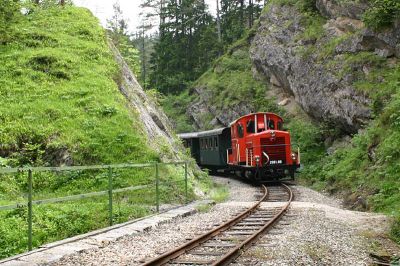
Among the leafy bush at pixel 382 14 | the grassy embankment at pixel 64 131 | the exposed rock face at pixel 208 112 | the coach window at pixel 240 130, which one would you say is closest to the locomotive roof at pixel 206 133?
the coach window at pixel 240 130

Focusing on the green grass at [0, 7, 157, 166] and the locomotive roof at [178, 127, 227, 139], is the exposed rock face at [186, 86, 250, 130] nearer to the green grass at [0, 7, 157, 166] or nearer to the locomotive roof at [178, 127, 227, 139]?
the locomotive roof at [178, 127, 227, 139]

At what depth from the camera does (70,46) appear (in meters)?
22.0

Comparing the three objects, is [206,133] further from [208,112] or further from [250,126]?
[208,112]

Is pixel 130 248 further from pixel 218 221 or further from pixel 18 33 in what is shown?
pixel 18 33

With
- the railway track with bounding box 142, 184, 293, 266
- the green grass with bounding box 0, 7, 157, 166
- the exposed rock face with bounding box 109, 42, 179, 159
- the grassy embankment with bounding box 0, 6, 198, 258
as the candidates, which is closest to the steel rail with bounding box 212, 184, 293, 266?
the railway track with bounding box 142, 184, 293, 266

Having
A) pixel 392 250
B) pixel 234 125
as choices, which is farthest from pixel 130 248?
pixel 234 125

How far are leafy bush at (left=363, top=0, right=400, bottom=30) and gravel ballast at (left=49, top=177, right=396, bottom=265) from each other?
41.4ft

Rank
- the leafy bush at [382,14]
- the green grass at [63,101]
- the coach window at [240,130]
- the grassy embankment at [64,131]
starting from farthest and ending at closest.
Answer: the coach window at [240,130]
the leafy bush at [382,14]
the green grass at [63,101]
the grassy embankment at [64,131]

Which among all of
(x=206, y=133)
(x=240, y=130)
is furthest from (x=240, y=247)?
(x=206, y=133)

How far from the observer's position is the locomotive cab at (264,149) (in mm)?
20641

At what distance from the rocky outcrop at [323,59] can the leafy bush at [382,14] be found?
52cm

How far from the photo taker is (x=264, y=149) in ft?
67.9

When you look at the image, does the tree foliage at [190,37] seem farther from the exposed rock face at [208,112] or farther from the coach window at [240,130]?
the coach window at [240,130]

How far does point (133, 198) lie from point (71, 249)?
17.3 feet
